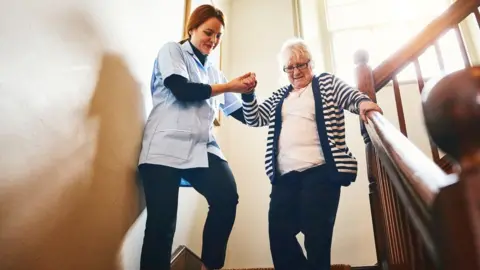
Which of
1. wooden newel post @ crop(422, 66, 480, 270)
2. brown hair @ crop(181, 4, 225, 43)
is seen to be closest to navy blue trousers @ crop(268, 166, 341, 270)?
brown hair @ crop(181, 4, 225, 43)

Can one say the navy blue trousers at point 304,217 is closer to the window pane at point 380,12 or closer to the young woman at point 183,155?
the young woman at point 183,155

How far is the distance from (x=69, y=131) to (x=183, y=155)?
1.20 feet

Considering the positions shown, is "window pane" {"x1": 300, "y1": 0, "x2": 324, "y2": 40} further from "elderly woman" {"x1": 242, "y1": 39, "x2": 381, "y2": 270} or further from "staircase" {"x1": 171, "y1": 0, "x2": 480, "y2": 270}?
"staircase" {"x1": 171, "y1": 0, "x2": 480, "y2": 270}

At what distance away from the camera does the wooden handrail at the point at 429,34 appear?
1.46 metres

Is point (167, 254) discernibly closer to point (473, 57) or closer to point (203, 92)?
point (203, 92)

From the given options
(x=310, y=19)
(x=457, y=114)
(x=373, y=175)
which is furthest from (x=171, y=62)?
(x=310, y=19)

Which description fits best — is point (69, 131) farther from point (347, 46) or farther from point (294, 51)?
point (347, 46)

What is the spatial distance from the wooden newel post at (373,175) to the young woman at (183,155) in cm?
50

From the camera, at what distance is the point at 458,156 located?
1.08ft

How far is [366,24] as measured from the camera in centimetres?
321

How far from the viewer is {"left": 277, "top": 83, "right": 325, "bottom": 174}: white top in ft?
4.58

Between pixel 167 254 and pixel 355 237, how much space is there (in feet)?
5.01

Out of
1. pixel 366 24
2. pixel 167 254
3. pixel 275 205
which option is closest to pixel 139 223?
pixel 167 254

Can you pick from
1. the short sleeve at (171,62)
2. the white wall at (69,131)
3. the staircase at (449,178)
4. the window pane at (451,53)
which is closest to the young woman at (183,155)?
the short sleeve at (171,62)
